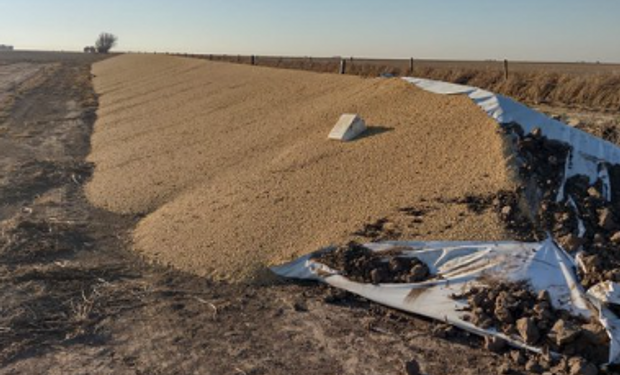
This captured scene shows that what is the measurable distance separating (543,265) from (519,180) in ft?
4.00

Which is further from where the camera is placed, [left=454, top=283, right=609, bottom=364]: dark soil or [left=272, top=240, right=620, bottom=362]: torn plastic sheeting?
[left=272, top=240, right=620, bottom=362]: torn plastic sheeting

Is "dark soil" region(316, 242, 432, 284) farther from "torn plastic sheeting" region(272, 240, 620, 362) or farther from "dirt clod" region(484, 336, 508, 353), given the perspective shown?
"dirt clod" region(484, 336, 508, 353)

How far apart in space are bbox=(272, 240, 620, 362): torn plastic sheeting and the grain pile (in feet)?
0.75

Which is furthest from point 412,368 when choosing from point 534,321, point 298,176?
point 298,176

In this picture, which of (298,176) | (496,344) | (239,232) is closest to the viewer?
(496,344)

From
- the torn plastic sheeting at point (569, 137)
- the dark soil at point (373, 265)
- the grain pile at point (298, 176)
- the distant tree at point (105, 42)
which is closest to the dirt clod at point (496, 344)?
the dark soil at point (373, 265)

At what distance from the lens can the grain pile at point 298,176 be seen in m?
5.62

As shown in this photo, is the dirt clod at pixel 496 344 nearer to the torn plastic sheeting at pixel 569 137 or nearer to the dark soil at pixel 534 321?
the dark soil at pixel 534 321

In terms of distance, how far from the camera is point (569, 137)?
248 inches

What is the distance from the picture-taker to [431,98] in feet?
27.2

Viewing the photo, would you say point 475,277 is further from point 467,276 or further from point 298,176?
point 298,176

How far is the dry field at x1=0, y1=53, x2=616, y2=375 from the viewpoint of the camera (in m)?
4.14

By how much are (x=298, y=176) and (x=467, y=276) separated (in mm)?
2905

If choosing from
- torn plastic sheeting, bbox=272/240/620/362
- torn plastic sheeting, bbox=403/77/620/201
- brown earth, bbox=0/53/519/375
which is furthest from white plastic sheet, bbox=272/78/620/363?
torn plastic sheeting, bbox=403/77/620/201
